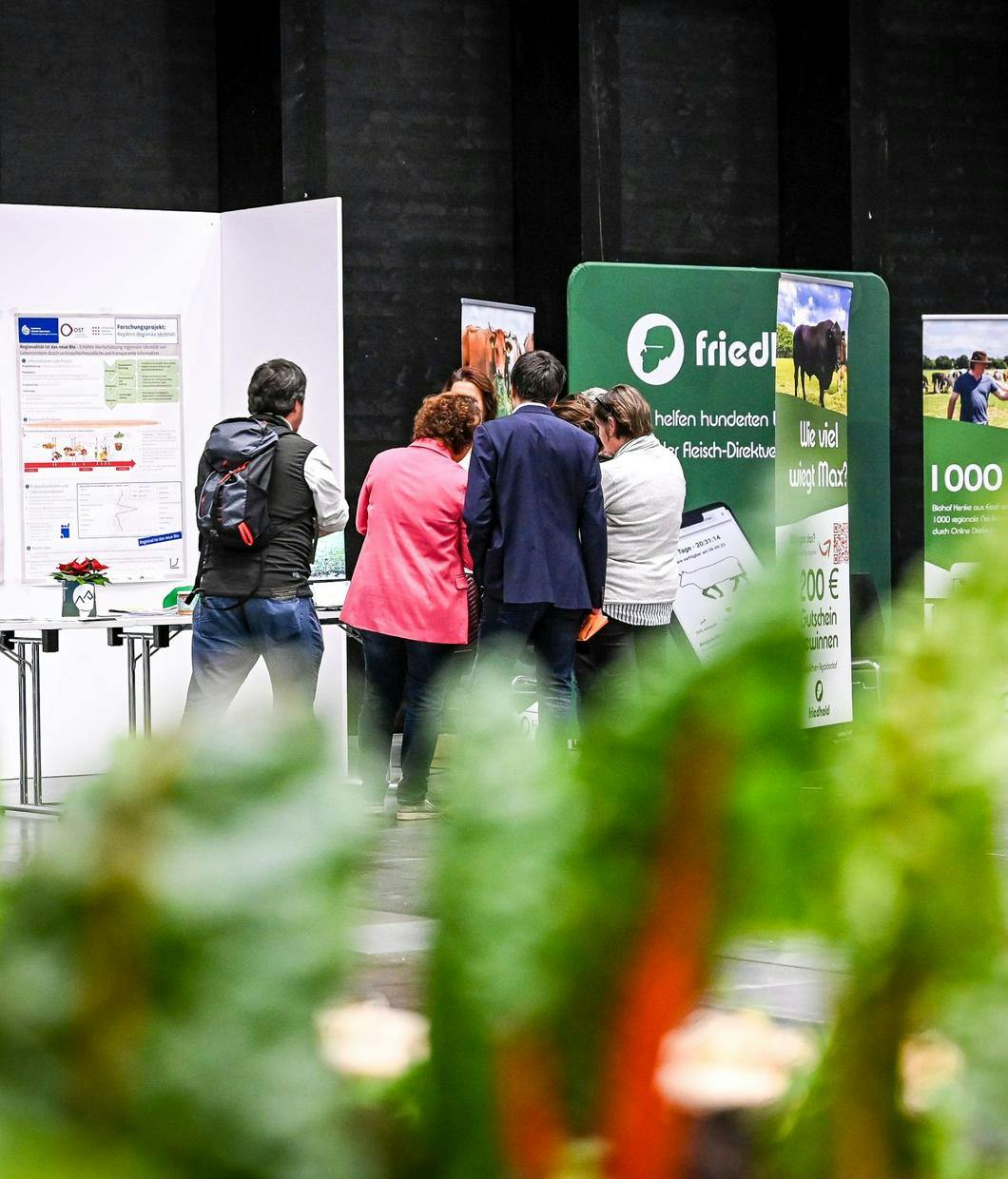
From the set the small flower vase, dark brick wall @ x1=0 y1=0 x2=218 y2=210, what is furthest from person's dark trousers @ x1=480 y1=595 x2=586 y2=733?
dark brick wall @ x1=0 y1=0 x2=218 y2=210

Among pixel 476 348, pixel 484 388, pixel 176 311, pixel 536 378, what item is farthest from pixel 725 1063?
pixel 476 348

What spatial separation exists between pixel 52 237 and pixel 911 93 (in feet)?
17.7

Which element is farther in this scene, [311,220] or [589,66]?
[589,66]

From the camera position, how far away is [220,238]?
6.91 metres

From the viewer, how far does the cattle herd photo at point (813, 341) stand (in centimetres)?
592

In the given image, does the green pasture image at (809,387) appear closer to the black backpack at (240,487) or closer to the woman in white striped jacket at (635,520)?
the woman in white striped jacket at (635,520)

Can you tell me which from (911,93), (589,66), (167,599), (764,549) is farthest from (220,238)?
(764,549)

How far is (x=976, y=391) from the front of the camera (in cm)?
882

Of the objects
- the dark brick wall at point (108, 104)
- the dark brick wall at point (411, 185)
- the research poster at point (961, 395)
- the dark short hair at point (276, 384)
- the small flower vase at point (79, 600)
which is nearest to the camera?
the dark short hair at point (276, 384)

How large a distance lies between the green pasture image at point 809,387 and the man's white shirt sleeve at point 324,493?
1485 mm

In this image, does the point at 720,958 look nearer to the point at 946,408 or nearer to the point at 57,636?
the point at 57,636

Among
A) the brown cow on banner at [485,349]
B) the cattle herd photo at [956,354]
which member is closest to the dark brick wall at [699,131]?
the cattle herd photo at [956,354]

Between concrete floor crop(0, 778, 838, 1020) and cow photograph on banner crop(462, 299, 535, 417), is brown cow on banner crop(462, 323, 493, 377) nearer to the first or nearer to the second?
cow photograph on banner crop(462, 299, 535, 417)

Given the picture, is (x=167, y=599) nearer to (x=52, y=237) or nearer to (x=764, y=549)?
(x=52, y=237)
